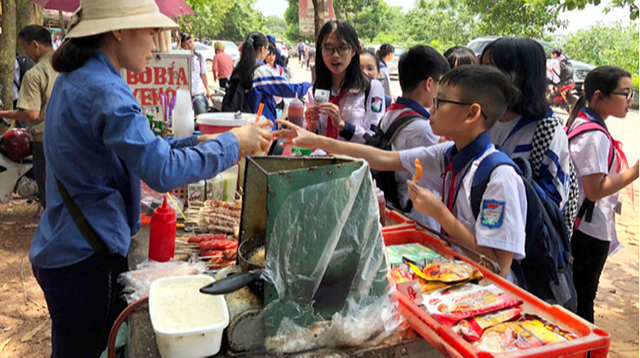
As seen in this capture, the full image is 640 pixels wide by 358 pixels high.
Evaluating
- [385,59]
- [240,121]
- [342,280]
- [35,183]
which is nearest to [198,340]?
[342,280]

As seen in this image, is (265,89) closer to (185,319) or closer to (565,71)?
(185,319)

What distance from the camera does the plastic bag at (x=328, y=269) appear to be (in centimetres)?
145

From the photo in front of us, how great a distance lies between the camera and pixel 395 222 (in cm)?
250

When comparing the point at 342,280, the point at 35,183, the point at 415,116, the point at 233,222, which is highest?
the point at 415,116

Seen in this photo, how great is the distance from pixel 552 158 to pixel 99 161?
2202mm

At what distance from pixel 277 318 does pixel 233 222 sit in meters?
1.15

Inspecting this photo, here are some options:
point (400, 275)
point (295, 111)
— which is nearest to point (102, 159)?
point (400, 275)

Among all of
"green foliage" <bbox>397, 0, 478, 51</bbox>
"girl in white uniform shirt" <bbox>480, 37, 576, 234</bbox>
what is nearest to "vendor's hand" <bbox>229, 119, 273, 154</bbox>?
"girl in white uniform shirt" <bbox>480, 37, 576, 234</bbox>

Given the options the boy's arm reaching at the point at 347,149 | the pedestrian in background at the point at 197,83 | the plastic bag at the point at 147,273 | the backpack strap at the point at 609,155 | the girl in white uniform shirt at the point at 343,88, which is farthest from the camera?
the pedestrian in background at the point at 197,83

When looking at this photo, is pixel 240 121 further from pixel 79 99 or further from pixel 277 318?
pixel 277 318

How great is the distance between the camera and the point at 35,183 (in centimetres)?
559

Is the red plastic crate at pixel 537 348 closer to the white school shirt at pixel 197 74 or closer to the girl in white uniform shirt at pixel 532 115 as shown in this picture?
the girl in white uniform shirt at pixel 532 115

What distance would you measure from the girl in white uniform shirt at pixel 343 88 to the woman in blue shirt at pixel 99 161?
1.86 m

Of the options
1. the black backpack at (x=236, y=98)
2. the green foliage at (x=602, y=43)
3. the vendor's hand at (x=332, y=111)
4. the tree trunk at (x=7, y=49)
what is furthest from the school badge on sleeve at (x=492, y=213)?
the green foliage at (x=602, y=43)
